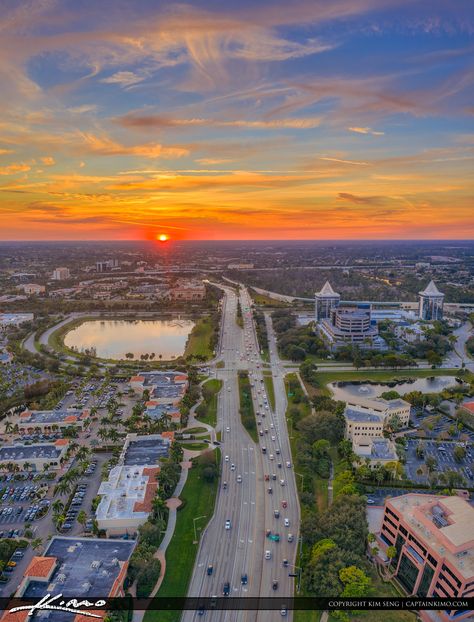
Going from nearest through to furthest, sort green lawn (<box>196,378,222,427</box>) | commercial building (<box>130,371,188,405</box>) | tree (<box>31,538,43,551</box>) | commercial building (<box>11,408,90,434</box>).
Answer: tree (<box>31,538,43,551</box>) → commercial building (<box>11,408,90,434</box>) → green lawn (<box>196,378,222,427</box>) → commercial building (<box>130,371,188,405</box>)

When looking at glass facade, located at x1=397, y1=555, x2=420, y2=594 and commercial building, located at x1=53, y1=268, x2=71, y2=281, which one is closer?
glass facade, located at x1=397, y1=555, x2=420, y2=594

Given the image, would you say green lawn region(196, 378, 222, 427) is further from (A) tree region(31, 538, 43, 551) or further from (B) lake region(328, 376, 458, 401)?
(A) tree region(31, 538, 43, 551)

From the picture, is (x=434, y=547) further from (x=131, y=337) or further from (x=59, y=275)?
(x=59, y=275)

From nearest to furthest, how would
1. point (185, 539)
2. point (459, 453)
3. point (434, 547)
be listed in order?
point (434, 547), point (185, 539), point (459, 453)

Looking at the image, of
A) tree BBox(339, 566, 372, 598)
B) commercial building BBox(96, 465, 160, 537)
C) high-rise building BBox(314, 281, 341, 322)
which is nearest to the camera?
tree BBox(339, 566, 372, 598)

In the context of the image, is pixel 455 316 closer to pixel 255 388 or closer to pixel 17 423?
pixel 255 388

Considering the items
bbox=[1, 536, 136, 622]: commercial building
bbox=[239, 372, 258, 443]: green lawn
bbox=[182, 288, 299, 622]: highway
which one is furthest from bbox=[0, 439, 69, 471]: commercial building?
bbox=[239, 372, 258, 443]: green lawn

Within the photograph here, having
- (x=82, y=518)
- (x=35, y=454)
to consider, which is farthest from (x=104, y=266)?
(x=82, y=518)
